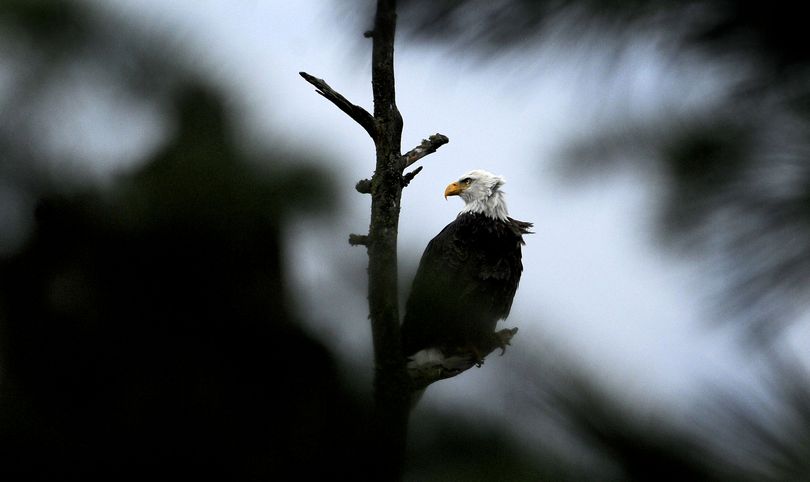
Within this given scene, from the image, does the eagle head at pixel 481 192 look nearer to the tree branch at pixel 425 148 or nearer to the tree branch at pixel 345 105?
the tree branch at pixel 425 148

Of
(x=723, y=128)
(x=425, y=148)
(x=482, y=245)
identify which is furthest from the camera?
(x=482, y=245)

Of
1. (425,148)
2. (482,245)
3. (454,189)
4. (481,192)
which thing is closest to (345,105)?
(425,148)

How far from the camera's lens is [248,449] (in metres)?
1.14

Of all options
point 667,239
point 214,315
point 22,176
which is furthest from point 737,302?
point 22,176

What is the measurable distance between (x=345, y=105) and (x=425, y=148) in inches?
24.7

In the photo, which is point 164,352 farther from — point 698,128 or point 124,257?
point 698,128

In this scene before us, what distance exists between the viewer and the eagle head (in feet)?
23.0

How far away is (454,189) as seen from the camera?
773 centimetres

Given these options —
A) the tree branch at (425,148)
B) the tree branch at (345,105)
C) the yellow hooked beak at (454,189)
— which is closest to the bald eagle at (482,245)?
the yellow hooked beak at (454,189)

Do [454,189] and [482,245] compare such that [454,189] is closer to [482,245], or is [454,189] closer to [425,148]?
[482,245]

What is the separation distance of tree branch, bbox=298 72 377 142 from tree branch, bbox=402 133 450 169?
28 cm

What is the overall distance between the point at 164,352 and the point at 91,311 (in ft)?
0.38

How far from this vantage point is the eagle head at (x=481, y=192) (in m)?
7.00

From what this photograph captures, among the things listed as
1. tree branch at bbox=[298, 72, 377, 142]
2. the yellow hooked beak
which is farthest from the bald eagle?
tree branch at bbox=[298, 72, 377, 142]
